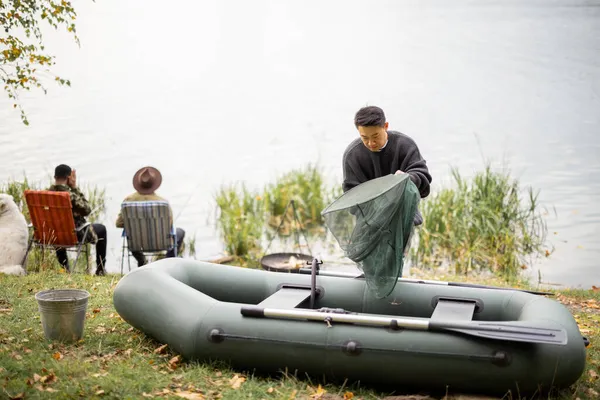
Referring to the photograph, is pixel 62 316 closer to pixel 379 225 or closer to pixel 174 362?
pixel 174 362

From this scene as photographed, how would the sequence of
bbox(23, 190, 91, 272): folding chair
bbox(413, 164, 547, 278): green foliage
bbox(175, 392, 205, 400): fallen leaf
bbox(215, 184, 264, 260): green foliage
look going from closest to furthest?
1. bbox(175, 392, 205, 400): fallen leaf
2. bbox(23, 190, 91, 272): folding chair
3. bbox(413, 164, 547, 278): green foliage
4. bbox(215, 184, 264, 260): green foliage

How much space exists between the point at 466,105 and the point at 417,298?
2101 centimetres

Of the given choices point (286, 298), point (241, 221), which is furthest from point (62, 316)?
point (241, 221)

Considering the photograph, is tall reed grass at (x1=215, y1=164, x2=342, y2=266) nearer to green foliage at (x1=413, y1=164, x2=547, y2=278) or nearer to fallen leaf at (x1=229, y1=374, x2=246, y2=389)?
green foliage at (x1=413, y1=164, x2=547, y2=278)

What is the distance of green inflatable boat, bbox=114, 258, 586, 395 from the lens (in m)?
4.00

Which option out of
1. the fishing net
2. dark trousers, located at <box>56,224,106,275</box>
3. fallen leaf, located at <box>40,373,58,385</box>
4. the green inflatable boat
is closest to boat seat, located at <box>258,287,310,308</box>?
the green inflatable boat

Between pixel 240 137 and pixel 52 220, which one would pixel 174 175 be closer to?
pixel 240 137

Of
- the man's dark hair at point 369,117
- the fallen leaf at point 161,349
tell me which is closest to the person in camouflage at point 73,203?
the fallen leaf at point 161,349

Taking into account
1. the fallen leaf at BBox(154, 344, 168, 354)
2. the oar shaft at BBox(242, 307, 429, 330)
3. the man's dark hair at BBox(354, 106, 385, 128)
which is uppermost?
the man's dark hair at BBox(354, 106, 385, 128)

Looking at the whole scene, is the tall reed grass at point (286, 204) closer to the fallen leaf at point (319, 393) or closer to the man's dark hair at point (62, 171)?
the man's dark hair at point (62, 171)

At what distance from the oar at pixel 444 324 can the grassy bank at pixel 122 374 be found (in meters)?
0.37

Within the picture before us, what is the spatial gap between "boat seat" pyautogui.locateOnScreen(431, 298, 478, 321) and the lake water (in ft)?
16.6

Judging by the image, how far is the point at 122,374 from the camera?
13.7 feet

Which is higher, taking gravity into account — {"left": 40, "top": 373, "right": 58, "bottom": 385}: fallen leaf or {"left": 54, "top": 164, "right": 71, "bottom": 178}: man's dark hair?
{"left": 54, "top": 164, "right": 71, "bottom": 178}: man's dark hair
